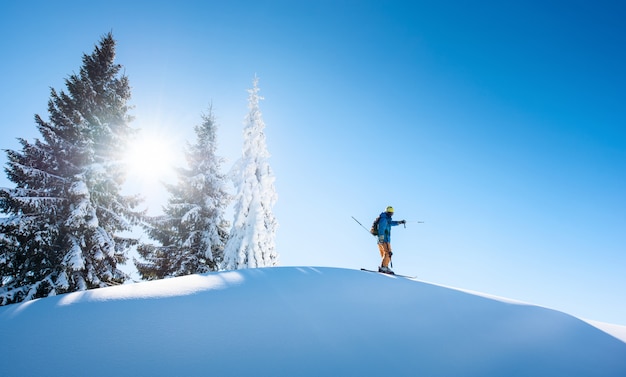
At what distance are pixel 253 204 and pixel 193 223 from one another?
3188 mm

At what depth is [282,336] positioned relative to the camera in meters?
3.41

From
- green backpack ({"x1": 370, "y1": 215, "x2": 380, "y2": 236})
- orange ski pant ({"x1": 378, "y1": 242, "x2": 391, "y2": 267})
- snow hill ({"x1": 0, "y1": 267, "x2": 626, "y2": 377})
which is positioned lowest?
snow hill ({"x1": 0, "y1": 267, "x2": 626, "y2": 377})

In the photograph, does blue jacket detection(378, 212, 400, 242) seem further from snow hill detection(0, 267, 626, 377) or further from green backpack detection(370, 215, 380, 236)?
snow hill detection(0, 267, 626, 377)

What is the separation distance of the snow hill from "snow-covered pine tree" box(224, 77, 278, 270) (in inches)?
392

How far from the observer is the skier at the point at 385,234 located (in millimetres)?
8742

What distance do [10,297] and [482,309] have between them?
13.4 meters

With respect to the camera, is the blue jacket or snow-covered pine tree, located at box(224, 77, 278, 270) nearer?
the blue jacket

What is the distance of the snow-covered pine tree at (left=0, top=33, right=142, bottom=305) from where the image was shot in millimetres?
10078

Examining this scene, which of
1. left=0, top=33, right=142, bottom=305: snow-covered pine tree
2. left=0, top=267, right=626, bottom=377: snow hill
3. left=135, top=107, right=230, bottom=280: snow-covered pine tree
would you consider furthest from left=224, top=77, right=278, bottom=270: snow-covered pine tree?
left=0, top=267, right=626, bottom=377: snow hill

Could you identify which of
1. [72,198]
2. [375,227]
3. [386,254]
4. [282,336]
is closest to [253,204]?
[72,198]

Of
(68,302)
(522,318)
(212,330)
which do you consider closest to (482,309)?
(522,318)

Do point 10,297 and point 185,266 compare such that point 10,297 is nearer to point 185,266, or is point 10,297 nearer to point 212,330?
point 185,266

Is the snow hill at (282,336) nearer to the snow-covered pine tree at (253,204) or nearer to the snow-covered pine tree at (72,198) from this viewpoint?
the snow-covered pine tree at (72,198)

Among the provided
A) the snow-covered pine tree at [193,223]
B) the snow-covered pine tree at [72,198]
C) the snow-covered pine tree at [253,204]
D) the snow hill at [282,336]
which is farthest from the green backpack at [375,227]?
the snow-covered pine tree at [72,198]
